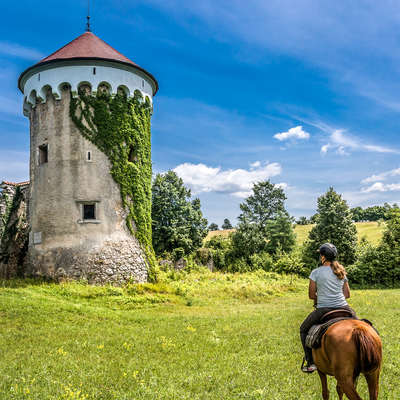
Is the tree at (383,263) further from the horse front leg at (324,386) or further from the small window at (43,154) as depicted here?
the horse front leg at (324,386)

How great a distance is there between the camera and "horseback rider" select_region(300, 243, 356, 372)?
6527 mm

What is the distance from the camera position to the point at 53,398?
6660mm

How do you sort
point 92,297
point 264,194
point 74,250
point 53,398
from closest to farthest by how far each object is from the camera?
point 53,398, point 92,297, point 74,250, point 264,194

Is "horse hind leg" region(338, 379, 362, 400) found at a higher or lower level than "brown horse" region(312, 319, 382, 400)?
lower

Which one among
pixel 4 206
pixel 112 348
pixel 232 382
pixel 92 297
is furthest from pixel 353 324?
pixel 4 206

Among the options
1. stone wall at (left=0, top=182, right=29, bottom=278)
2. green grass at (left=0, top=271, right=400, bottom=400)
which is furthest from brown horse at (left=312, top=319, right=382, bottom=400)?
stone wall at (left=0, top=182, right=29, bottom=278)

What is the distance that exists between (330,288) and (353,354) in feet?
3.80

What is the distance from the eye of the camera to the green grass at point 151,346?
7223 millimetres

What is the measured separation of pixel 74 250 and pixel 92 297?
283cm

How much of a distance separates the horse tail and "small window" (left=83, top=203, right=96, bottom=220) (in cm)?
1605

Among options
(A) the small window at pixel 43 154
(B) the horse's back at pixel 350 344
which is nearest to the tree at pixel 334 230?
(A) the small window at pixel 43 154

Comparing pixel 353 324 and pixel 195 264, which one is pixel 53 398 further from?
pixel 195 264

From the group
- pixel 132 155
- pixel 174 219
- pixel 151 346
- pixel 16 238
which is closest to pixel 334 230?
pixel 174 219

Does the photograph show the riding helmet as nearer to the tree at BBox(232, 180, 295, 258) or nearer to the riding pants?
the riding pants
